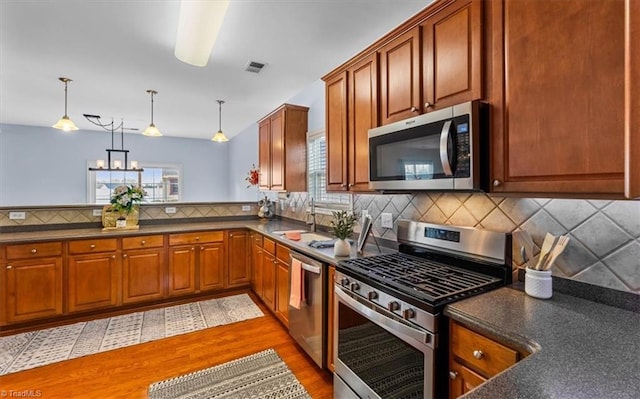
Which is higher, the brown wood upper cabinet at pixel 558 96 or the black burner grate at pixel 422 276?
the brown wood upper cabinet at pixel 558 96

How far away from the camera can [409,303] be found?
131cm

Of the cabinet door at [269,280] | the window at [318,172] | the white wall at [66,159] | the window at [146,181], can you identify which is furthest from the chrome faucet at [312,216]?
the white wall at [66,159]

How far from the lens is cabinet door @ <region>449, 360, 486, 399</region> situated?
1106 mm

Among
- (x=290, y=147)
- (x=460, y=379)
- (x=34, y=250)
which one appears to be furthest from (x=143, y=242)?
(x=460, y=379)

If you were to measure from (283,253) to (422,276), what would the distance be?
4.91ft

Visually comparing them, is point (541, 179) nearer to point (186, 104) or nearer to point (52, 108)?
point (186, 104)

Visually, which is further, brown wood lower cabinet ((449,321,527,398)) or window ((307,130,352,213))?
window ((307,130,352,213))

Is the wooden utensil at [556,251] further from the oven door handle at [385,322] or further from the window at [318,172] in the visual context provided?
the window at [318,172]

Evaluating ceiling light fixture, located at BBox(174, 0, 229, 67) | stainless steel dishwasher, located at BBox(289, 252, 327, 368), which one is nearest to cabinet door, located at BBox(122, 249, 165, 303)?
stainless steel dishwasher, located at BBox(289, 252, 327, 368)

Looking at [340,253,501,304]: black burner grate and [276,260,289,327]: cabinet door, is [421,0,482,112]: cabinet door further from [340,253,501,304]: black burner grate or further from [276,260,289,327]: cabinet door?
[276,260,289,327]: cabinet door

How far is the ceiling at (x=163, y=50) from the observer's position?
7.09 feet

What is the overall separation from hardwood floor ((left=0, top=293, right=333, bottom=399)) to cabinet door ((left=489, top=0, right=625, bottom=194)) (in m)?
1.84

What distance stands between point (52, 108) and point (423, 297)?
243 inches

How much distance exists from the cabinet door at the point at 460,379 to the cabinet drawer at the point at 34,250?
11.7 feet
